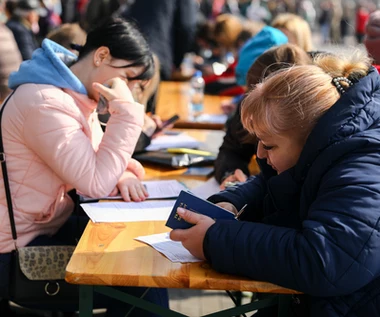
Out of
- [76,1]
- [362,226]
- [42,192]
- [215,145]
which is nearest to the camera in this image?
[362,226]

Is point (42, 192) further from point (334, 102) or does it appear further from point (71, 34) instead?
point (71, 34)

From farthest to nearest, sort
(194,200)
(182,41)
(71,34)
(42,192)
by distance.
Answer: (182,41) → (71,34) → (42,192) → (194,200)

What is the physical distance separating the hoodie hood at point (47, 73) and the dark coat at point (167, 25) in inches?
134

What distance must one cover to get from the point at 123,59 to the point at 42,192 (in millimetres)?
587

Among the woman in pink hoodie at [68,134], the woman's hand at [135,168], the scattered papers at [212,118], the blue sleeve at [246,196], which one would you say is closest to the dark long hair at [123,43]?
the woman in pink hoodie at [68,134]

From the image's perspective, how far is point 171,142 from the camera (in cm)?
334

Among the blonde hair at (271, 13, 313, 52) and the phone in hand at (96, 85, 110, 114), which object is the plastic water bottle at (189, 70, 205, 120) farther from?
the phone in hand at (96, 85, 110, 114)

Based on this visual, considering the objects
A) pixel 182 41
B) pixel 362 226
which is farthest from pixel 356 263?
pixel 182 41

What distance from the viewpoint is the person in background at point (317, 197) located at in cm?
149

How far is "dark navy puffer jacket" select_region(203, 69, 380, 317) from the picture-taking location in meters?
1.48

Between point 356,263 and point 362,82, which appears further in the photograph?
point 362,82

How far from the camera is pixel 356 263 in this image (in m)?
1.48

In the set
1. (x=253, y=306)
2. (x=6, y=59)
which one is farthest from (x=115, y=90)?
(x=6, y=59)

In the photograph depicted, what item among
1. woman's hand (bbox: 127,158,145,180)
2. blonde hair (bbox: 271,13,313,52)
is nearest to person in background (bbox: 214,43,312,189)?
woman's hand (bbox: 127,158,145,180)
